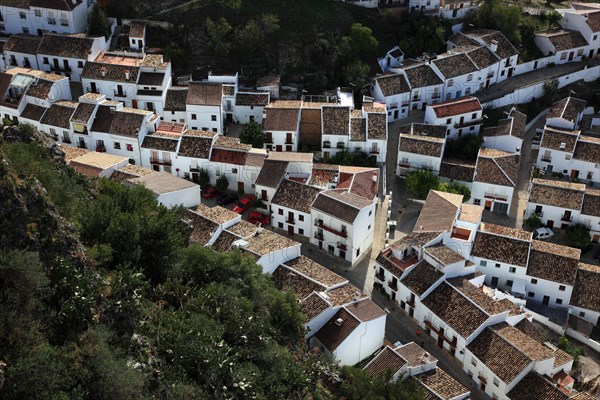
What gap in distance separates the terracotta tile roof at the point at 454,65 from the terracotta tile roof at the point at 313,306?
3758 centimetres

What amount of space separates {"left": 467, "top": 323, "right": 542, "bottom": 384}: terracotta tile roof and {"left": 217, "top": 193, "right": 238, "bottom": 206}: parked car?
25818 mm

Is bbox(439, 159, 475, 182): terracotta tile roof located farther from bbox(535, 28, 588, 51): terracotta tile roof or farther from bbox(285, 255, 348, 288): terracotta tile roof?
bbox(535, 28, 588, 51): terracotta tile roof

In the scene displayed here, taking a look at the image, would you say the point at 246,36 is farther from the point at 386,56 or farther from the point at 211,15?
the point at 386,56

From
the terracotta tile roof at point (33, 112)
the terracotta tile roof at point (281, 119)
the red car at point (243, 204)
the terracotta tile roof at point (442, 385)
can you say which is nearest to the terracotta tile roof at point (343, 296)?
the terracotta tile roof at point (442, 385)

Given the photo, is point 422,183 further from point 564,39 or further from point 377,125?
point 564,39

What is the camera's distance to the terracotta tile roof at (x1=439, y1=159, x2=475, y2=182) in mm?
65312

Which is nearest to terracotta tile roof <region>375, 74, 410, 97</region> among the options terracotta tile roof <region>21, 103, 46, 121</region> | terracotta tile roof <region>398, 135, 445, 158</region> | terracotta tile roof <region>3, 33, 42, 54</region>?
terracotta tile roof <region>398, 135, 445, 158</region>

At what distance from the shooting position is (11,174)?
2995cm

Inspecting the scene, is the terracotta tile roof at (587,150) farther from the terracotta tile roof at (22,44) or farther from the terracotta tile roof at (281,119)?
the terracotta tile roof at (22,44)

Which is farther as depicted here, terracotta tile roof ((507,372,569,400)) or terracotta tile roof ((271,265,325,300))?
terracotta tile roof ((271,265,325,300))

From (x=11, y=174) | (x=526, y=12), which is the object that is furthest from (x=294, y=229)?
(x=526, y=12)

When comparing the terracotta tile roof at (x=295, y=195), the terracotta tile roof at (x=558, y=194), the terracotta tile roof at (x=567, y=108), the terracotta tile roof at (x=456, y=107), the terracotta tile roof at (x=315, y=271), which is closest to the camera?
the terracotta tile roof at (x=315, y=271)

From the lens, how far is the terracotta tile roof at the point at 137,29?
75500 millimetres

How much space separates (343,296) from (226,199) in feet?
59.8
